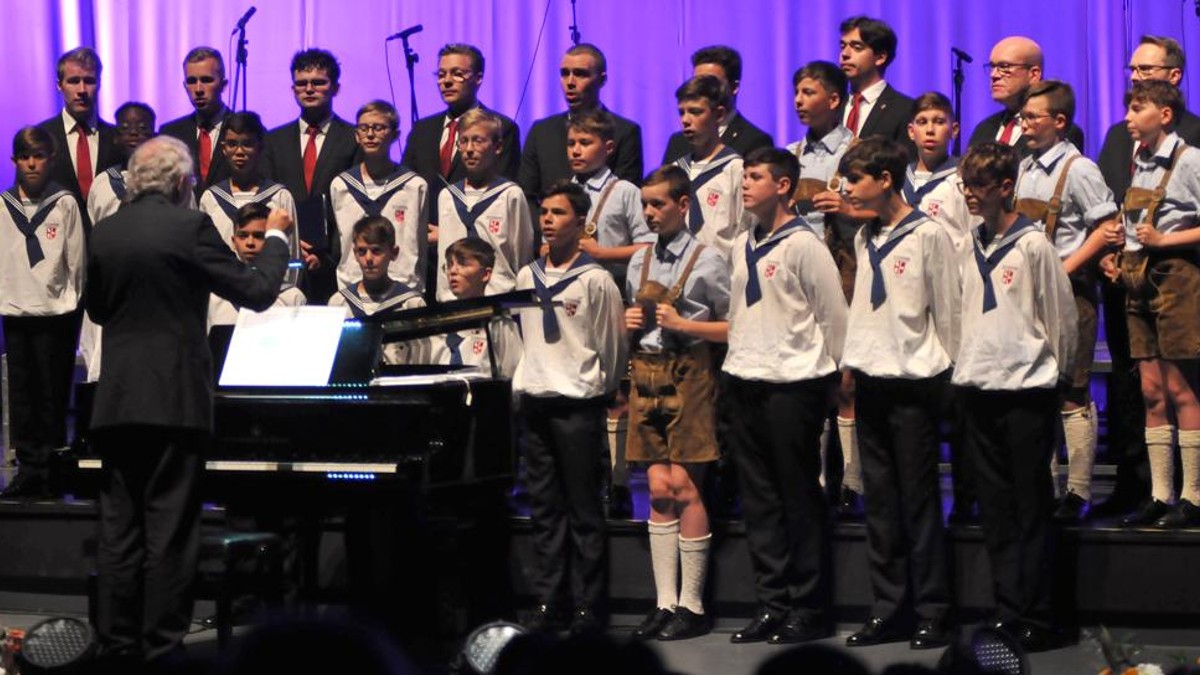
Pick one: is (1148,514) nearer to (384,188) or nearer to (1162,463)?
(1162,463)

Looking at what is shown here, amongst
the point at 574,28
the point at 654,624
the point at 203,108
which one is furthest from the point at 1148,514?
the point at 574,28

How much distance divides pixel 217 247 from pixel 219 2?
5.86 metres

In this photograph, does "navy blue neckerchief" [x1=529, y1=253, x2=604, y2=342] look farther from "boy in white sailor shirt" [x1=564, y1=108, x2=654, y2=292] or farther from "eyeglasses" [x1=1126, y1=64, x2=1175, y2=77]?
"eyeglasses" [x1=1126, y1=64, x2=1175, y2=77]

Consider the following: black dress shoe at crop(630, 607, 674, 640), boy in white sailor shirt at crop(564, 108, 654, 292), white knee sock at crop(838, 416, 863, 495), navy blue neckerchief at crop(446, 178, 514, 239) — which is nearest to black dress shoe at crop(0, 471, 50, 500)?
navy blue neckerchief at crop(446, 178, 514, 239)

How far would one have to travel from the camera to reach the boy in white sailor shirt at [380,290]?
266 inches

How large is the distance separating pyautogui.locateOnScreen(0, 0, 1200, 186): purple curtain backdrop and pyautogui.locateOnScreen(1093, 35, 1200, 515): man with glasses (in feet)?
8.42

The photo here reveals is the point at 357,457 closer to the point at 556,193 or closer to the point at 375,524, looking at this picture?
the point at 375,524

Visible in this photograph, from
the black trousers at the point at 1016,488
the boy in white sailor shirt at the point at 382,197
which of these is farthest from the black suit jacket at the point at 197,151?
the black trousers at the point at 1016,488

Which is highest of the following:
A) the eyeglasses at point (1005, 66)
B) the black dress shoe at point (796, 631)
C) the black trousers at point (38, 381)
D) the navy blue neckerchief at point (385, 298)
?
the eyeglasses at point (1005, 66)

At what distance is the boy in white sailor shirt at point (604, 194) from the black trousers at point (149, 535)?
2051 millimetres

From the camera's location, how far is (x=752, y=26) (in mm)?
9969

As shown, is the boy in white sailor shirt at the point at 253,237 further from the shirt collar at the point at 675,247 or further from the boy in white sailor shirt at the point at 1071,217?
the boy in white sailor shirt at the point at 1071,217

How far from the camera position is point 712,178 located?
6.75 meters

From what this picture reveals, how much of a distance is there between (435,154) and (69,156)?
1.61 metres
